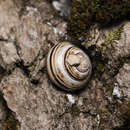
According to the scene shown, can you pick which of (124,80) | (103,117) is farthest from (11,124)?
(124,80)

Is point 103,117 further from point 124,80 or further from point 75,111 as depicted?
point 124,80

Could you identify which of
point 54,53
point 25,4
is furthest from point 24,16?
point 54,53

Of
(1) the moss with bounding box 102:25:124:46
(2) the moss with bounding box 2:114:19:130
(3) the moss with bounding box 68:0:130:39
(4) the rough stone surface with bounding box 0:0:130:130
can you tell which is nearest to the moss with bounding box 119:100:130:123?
(4) the rough stone surface with bounding box 0:0:130:130

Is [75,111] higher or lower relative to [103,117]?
higher

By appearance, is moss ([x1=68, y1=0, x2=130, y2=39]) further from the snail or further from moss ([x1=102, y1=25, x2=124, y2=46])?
the snail

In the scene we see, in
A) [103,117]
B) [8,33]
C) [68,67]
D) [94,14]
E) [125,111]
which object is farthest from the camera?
[8,33]

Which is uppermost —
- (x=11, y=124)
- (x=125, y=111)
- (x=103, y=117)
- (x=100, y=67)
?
(x=11, y=124)

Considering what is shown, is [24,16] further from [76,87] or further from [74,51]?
[76,87]

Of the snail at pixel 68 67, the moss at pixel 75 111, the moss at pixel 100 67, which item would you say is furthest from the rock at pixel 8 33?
the moss at pixel 100 67
